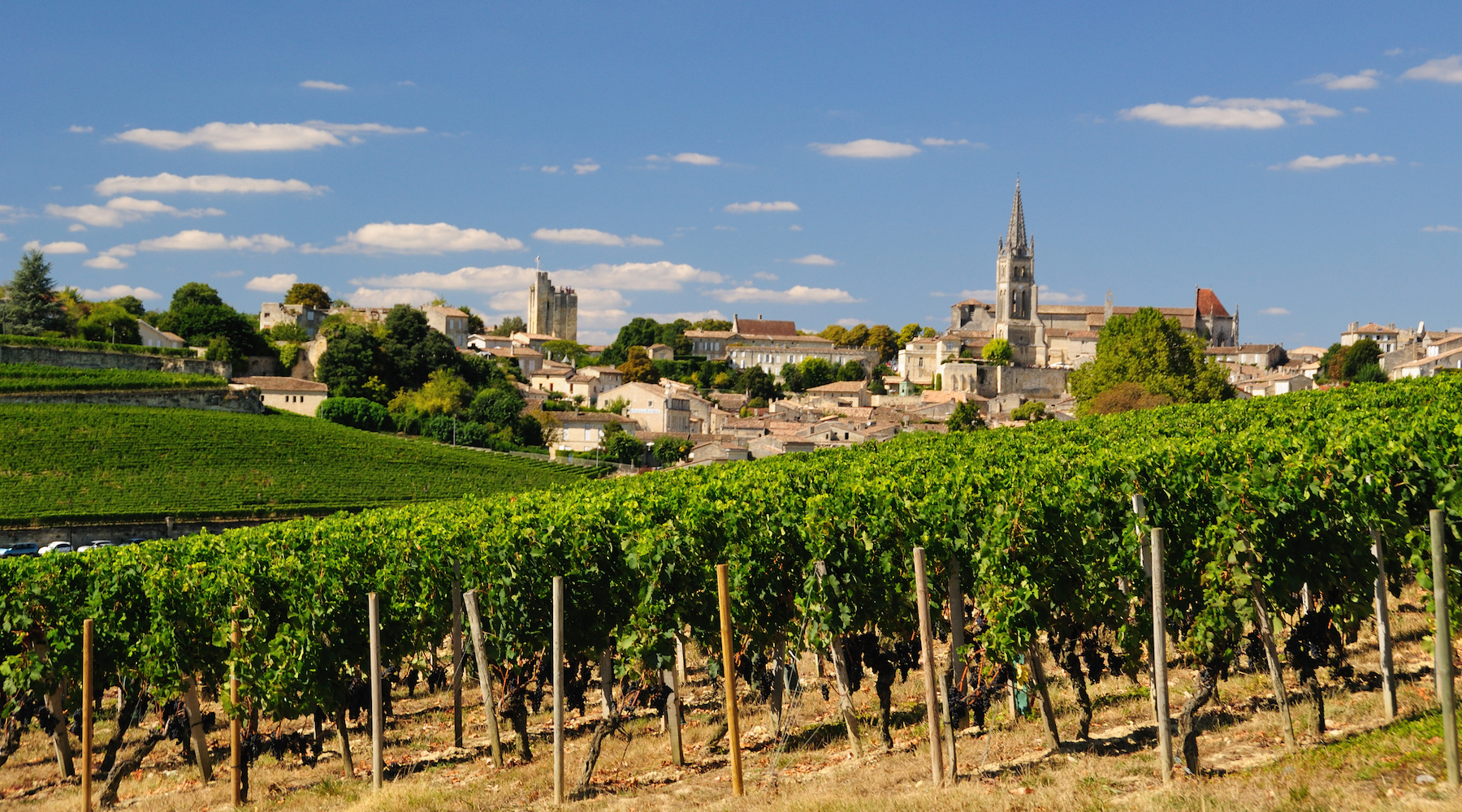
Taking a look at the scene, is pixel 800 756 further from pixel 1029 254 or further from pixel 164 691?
pixel 1029 254

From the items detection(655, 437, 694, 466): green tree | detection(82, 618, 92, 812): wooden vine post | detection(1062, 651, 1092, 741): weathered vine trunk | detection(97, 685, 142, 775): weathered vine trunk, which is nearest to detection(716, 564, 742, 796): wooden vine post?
detection(1062, 651, 1092, 741): weathered vine trunk

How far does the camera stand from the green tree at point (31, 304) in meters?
76.0

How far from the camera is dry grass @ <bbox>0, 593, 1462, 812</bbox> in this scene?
693 centimetres

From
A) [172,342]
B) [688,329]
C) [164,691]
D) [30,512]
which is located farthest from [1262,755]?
[688,329]

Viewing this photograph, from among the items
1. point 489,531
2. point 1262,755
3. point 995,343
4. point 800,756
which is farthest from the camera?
point 995,343

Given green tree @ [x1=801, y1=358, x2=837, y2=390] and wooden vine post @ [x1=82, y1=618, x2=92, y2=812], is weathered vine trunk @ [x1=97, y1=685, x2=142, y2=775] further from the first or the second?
green tree @ [x1=801, y1=358, x2=837, y2=390]

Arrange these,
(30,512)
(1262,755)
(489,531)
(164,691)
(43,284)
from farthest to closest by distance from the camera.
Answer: (43,284), (30,512), (489,531), (164,691), (1262,755)

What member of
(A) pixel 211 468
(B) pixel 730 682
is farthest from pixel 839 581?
(A) pixel 211 468

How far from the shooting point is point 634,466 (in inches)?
2744

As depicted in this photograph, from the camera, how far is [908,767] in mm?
8609

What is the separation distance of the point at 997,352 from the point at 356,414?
69411mm

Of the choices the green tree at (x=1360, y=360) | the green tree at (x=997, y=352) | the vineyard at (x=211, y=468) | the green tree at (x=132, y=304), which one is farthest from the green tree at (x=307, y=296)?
the green tree at (x=1360, y=360)

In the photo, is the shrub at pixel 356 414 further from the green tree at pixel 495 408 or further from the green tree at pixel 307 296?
the green tree at pixel 307 296

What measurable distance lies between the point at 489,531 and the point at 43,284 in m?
83.7
